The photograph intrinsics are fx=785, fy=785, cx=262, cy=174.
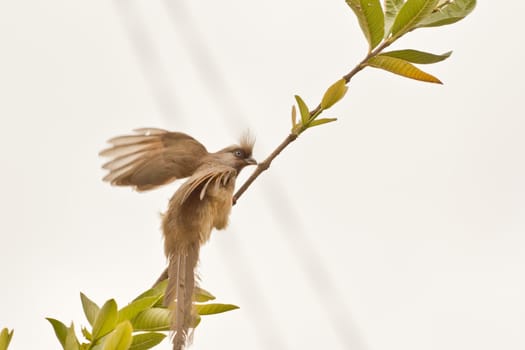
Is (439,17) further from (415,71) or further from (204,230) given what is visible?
(204,230)

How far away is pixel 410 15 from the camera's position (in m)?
2.06

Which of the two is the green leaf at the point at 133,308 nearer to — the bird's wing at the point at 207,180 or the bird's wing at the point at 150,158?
the bird's wing at the point at 207,180

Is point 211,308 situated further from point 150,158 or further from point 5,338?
point 150,158

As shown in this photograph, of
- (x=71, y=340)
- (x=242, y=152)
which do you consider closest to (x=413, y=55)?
(x=71, y=340)

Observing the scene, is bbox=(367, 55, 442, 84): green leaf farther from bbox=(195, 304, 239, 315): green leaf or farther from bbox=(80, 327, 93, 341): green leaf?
bbox=(80, 327, 93, 341): green leaf

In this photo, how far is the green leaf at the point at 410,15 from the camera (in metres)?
2.02

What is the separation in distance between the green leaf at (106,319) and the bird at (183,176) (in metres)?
0.61

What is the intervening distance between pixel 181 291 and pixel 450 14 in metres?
1.02

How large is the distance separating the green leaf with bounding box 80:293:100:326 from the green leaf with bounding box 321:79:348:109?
2.52ft

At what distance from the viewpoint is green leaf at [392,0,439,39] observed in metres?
2.02

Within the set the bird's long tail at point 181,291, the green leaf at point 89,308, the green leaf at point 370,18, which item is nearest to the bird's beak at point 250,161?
the bird's long tail at point 181,291

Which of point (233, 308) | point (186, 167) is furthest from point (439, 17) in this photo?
point (186, 167)

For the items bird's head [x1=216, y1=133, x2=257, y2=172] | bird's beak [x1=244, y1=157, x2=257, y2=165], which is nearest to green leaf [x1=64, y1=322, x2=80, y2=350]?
bird's head [x1=216, y1=133, x2=257, y2=172]

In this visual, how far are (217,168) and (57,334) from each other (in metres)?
1.47
